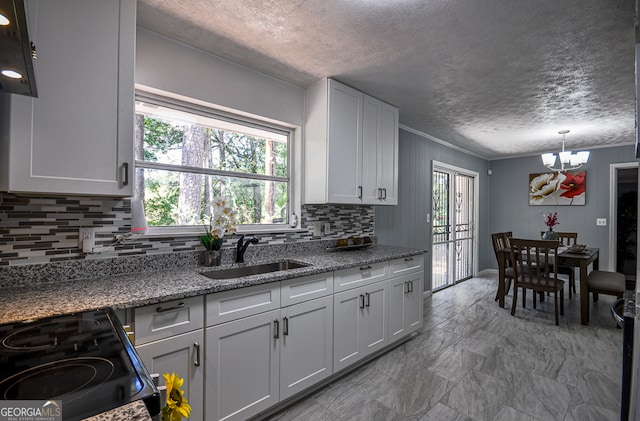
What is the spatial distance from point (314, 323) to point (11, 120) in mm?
1871

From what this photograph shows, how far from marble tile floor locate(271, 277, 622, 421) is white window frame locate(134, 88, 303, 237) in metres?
1.33

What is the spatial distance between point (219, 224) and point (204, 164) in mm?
544

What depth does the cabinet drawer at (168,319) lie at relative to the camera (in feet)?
4.33

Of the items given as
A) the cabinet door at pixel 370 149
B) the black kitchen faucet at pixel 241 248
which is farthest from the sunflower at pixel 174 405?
the cabinet door at pixel 370 149

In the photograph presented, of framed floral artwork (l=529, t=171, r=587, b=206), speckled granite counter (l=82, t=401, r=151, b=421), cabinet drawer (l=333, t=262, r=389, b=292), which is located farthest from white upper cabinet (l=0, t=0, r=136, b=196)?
framed floral artwork (l=529, t=171, r=587, b=206)

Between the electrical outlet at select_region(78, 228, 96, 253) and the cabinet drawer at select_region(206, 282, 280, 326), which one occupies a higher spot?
the electrical outlet at select_region(78, 228, 96, 253)

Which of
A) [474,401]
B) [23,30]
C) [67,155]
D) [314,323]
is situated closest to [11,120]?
[67,155]

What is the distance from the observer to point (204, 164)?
2242mm

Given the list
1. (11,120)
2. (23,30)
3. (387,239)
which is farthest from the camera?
(387,239)

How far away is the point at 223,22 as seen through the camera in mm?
1781

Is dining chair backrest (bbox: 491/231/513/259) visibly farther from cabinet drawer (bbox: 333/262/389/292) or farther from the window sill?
the window sill

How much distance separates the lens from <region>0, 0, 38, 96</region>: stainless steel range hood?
0.68m

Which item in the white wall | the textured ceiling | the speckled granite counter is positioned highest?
the textured ceiling

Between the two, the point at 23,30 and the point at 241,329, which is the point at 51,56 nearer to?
the point at 23,30
